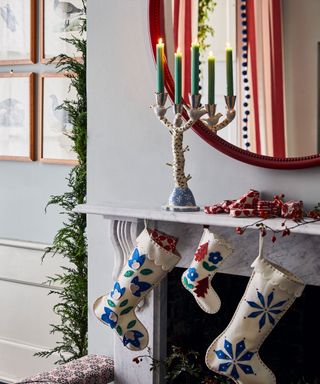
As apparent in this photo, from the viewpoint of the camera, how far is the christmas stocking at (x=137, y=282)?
2.66 m

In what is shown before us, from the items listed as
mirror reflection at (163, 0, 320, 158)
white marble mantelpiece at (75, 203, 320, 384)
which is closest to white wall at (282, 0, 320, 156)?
mirror reflection at (163, 0, 320, 158)

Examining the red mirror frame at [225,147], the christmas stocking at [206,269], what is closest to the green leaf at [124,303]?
the christmas stocking at [206,269]

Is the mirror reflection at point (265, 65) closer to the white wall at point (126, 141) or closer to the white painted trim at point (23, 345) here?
the white wall at point (126, 141)

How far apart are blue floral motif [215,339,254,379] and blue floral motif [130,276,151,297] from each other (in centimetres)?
36

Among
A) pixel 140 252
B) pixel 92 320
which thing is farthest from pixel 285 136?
pixel 92 320

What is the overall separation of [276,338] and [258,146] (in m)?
0.61

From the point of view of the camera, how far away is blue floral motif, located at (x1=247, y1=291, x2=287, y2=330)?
2.39 m

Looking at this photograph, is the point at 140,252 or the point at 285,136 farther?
the point at 140,252

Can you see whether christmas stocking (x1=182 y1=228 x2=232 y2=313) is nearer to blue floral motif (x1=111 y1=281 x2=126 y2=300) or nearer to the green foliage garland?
blue floral motif (x1=111 y1=281 x2=126 y2=300)

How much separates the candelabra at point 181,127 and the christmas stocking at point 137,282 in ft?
0.42

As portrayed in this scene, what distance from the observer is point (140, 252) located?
2.68m

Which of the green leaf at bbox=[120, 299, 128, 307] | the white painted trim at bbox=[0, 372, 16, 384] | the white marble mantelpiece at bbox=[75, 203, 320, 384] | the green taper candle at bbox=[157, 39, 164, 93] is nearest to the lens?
the white marble mantelpiece at bbox=[75, 203, 320, 384]

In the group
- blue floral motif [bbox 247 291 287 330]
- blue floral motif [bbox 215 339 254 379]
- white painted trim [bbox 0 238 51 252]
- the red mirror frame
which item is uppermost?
the red mirror frame

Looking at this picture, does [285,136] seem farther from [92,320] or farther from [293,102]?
[92,320]
